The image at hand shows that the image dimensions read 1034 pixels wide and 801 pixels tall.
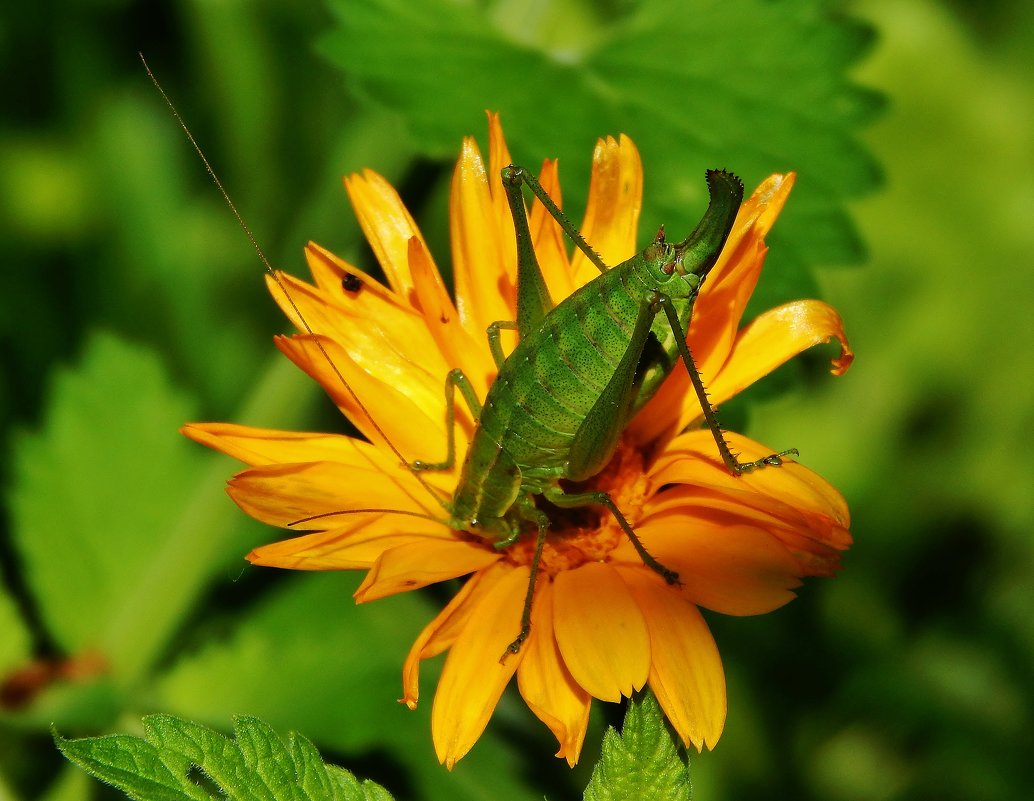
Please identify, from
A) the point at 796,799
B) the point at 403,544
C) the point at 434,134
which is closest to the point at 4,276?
the point at 434,134

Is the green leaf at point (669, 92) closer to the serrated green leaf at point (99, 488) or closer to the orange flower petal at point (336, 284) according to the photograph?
the orange flower petal at point (336, 284)

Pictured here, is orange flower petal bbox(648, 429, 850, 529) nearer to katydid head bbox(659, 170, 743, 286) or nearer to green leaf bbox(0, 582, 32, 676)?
katydid head bbox(659, 170, 743, 286)

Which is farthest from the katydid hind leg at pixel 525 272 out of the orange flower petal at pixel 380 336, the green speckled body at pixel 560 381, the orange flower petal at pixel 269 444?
the orange flower petal at pixel 269 444

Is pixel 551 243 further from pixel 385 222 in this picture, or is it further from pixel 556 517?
pixel 556 517

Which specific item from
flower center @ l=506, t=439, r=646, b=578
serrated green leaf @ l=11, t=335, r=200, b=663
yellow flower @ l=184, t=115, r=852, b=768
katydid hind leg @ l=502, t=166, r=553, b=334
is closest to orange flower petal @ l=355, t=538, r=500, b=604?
yellow flower @ l=184, t=115, r=852, b=768

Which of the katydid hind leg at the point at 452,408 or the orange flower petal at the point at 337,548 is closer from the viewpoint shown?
the orange flower petal at the point at 337,548

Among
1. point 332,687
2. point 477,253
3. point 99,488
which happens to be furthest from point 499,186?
point 99,488
